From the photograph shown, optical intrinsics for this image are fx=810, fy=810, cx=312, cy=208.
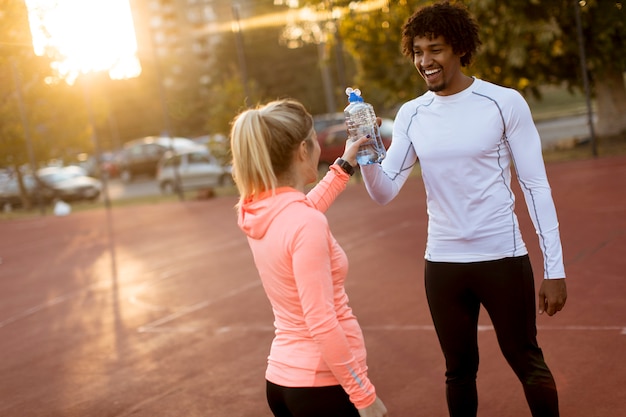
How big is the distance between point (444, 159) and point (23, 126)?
22.2 meters

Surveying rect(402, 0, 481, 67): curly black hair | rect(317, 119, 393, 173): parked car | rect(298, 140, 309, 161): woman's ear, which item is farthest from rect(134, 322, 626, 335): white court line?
rect(317, 119, 393, 173): parked car

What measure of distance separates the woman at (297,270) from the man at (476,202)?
29.0 inches

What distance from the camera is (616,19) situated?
53.9ft

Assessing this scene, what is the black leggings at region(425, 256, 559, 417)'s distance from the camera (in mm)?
3195

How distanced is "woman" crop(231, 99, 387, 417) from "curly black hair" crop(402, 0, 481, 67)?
0.91 m

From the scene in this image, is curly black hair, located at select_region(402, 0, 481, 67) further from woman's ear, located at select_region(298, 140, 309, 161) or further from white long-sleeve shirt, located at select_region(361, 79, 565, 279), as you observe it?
woman's ear, located at select_region(298, 140, 309, 161)

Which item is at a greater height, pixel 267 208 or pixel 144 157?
pixel 267 208

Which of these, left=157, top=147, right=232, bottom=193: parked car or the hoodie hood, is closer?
the hoodie hood

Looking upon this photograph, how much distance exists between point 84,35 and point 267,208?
1667cm

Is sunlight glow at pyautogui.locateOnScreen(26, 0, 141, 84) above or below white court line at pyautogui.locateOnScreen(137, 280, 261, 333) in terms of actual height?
above

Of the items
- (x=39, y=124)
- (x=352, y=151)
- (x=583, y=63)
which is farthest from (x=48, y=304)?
(x=39, y=124)

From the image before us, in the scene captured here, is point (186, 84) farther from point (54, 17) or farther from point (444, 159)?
point (444, 159)

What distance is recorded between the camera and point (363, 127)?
302 centimetres

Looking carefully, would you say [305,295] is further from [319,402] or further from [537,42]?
[537,42]
